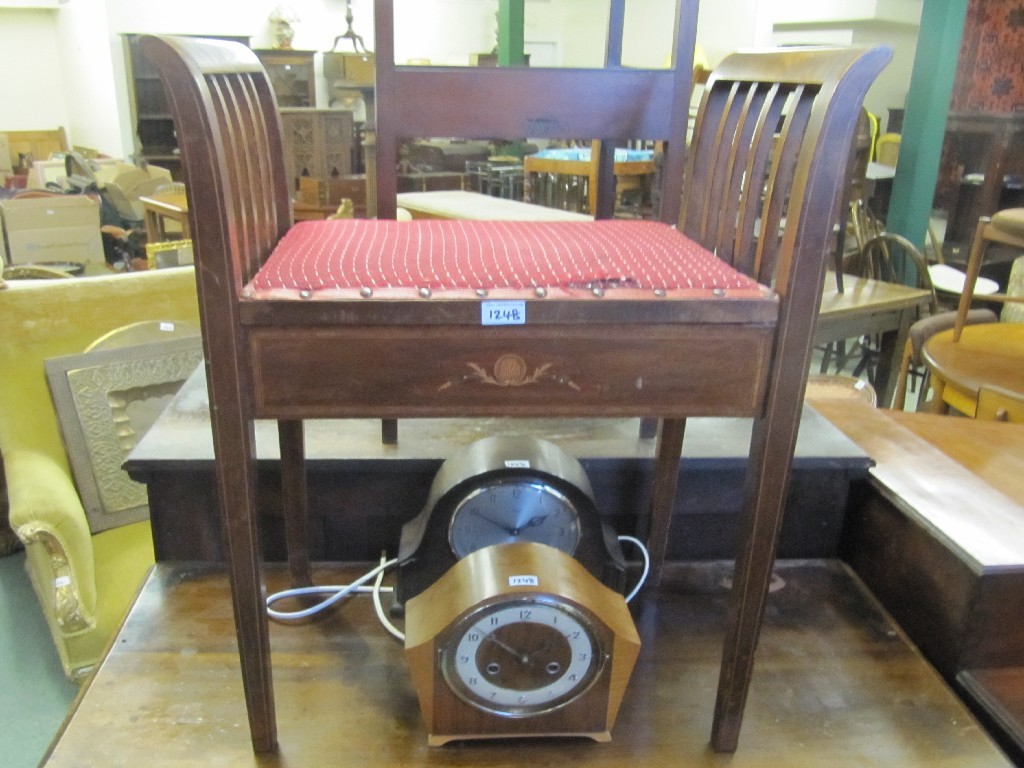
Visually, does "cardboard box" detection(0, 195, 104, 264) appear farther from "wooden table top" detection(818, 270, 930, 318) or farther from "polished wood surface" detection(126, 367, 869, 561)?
"wooden table top" detection(818, 270, 930, 318)

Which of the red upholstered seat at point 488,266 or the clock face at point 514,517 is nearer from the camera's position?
the red upholstered seat at point 488,266

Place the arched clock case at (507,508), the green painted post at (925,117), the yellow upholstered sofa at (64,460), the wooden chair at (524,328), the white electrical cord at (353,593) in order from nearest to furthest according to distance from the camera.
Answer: the wooden chair at (524,328) < the arched clock case at (507,508) < the white electrical cord at (353,593) < the yellow upholstered sofa at (64,460) < the green painted post at (925,117)

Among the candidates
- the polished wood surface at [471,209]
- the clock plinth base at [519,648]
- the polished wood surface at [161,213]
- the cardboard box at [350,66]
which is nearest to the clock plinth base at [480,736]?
the clock plinth base at [519,648]

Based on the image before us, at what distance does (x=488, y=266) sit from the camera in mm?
709

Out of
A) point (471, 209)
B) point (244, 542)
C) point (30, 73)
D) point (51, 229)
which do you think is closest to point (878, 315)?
point (471, 209)

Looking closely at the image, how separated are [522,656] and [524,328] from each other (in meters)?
0.31

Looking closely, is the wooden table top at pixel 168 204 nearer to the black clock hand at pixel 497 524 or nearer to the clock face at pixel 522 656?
the black clock hand at pixel 497 524

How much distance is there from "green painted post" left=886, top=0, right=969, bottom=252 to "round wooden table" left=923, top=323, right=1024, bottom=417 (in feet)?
4.15

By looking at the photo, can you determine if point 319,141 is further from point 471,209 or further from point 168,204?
point 471,209

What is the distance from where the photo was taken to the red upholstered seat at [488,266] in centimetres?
67

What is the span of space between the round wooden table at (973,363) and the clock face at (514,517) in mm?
1171

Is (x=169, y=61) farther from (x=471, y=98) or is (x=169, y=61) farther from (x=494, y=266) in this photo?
(x=471, y=98)

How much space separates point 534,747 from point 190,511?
531mm

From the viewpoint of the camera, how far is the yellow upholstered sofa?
136cm
